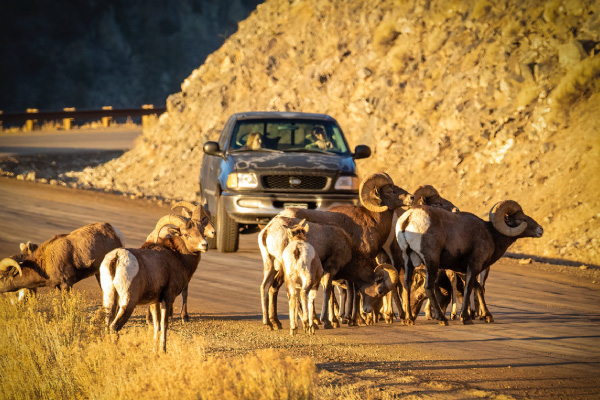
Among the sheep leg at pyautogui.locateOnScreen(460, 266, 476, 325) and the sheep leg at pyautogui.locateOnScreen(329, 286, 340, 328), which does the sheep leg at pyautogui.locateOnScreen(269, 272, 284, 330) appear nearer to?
the sheep leg at pyautogui.locateOnScreen(329, 286, 340, 328)

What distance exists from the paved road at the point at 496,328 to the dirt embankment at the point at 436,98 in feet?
15.3

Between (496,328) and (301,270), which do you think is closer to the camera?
(301,270)

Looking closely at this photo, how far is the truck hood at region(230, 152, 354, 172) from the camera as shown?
19.3 m

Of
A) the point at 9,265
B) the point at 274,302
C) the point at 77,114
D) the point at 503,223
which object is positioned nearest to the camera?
the point at 274,302

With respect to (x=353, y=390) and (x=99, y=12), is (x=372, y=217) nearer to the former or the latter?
(x=353, y=390)

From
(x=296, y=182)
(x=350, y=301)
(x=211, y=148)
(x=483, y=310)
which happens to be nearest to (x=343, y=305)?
(x=350, y=301)

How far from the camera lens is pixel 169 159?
37.7 m

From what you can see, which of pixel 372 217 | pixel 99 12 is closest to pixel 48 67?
pixel 99 12

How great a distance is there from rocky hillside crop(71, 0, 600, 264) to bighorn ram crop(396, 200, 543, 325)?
836cm

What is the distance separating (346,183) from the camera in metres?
19.4

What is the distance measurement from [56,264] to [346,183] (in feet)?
25.4

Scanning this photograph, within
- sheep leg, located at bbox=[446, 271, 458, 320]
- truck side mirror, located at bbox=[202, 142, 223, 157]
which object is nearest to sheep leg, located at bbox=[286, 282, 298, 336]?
sheep leg, located at bbox=[446, 271, 458, 320]

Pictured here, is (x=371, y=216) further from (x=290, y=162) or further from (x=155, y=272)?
(x=290, y=162)

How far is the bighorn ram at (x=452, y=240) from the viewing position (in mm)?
13094
